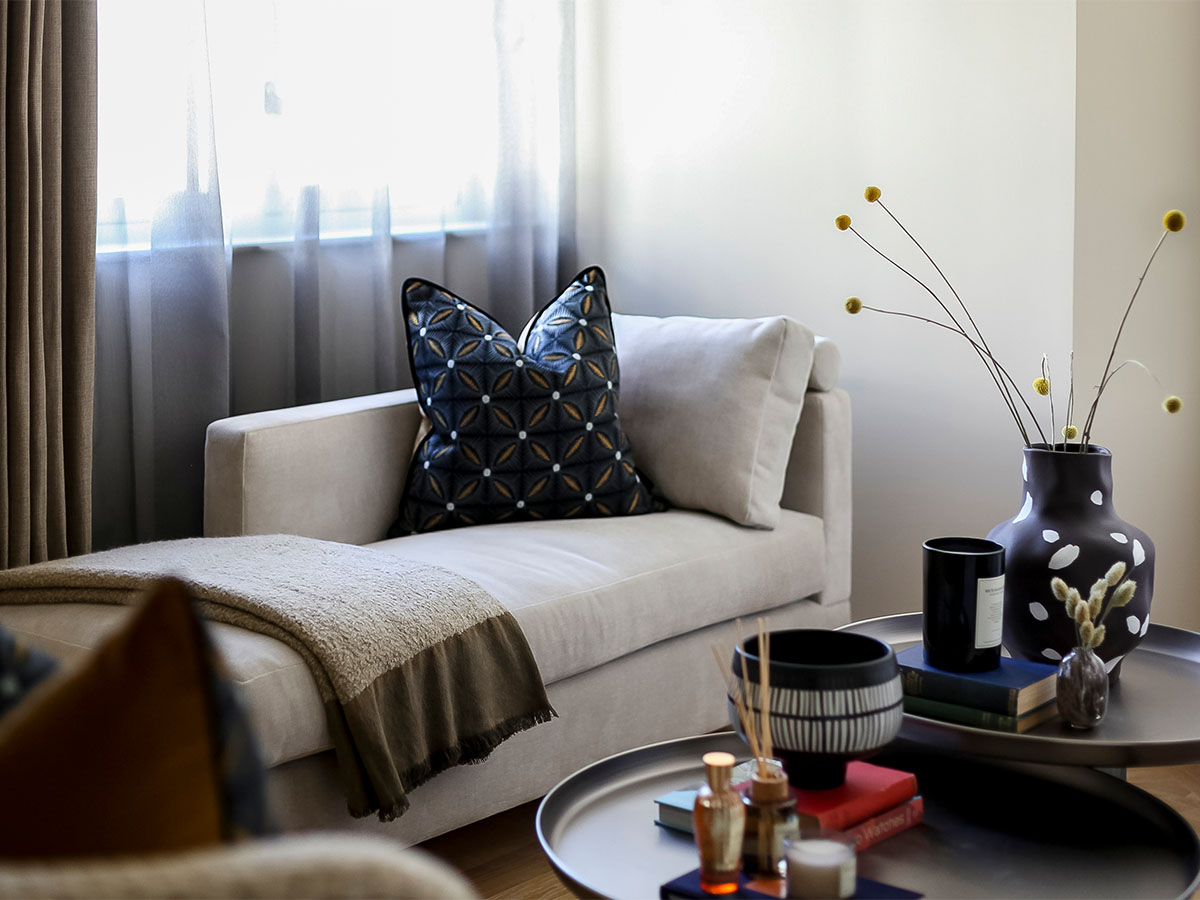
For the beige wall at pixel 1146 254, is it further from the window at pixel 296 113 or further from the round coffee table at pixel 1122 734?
the window at pixel 296 113

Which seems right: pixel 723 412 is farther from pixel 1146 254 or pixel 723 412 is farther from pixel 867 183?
pixel 1146 254

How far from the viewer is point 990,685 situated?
1450 mm

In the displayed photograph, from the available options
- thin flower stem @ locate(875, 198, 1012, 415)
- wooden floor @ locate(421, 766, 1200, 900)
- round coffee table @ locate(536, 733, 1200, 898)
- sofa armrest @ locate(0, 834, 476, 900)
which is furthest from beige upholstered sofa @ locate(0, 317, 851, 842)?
sofa armrest @ locate(0, 834, 476, 900)

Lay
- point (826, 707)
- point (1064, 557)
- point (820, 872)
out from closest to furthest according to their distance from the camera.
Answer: point (820, 872)
point (826, 707)
point (1064, 557)

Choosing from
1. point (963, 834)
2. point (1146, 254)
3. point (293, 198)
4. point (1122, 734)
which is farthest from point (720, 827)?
point (293, 198)

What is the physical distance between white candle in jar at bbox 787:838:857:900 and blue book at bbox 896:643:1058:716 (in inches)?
16.6

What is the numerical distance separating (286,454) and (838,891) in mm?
1510

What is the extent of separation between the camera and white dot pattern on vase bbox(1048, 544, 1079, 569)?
1649 millimetres

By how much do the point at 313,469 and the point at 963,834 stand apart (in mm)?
1460

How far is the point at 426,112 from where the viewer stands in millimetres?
3143

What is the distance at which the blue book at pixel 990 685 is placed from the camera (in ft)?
4.73

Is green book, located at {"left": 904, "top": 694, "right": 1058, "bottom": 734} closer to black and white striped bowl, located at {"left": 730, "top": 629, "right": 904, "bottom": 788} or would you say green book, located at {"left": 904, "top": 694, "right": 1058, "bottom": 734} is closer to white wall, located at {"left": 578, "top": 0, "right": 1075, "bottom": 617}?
black and white striped bowl, located at {"left": 730, "top": 629, "right": 904, "bottom": 788}

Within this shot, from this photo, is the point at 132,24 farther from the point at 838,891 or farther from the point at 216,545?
the point at 838,891

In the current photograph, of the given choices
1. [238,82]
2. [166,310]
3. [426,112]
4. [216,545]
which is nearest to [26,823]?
[216,545]
